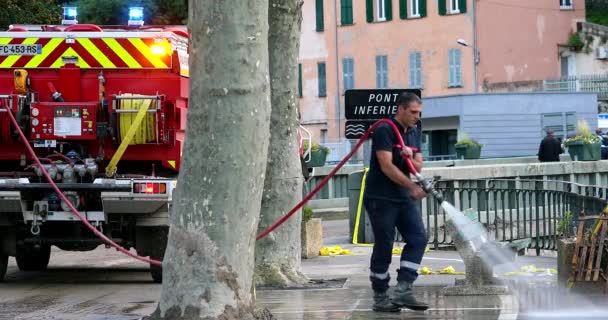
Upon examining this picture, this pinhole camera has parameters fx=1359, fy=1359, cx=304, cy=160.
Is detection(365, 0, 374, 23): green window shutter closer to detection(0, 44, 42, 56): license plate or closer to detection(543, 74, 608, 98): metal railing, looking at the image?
detection(543, 74, 608, 98): metal railing

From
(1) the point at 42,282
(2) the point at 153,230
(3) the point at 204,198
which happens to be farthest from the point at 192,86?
(1) the point at 42,282

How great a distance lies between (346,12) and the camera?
59.0 metres

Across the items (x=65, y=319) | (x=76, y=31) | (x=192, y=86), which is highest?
(x=76, y=31)

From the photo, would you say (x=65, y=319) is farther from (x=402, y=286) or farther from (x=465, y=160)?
(x=465, y=160)

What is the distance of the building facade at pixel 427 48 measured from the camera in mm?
54781

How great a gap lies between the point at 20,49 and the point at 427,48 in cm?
4370

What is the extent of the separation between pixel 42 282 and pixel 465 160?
2301 centimetres

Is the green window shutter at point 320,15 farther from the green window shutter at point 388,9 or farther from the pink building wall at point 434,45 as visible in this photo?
the green window shutter at point 388,9

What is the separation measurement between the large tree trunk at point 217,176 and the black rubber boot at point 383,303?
167 cm

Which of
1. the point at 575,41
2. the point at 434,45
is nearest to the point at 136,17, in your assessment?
the point at 434,45

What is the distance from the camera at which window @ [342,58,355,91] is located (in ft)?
196

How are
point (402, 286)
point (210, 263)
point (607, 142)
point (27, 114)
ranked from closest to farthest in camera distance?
point (210, 263)
point (402, 286)
point (27, 114)
point (607, 142)

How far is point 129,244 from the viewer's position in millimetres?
14078

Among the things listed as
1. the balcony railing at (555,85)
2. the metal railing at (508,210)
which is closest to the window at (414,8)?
the balcony railing at (555,85)
